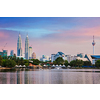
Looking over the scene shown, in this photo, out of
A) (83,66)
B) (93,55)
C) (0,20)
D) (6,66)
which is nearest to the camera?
(0,20)

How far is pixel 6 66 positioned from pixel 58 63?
34901 millimetres

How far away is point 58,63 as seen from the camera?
105 metres
